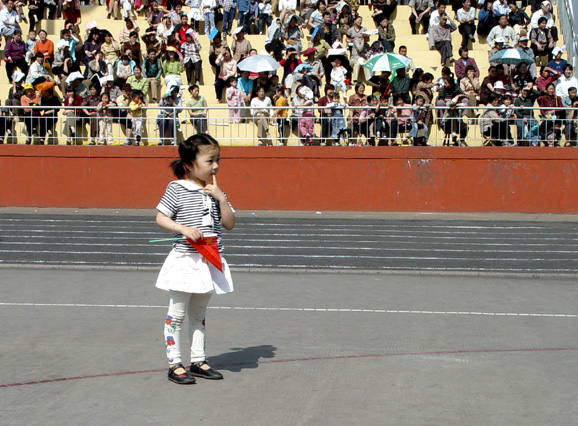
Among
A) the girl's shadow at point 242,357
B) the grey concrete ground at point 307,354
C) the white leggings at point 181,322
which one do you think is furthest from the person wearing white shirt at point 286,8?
the white leggings at point 181,322

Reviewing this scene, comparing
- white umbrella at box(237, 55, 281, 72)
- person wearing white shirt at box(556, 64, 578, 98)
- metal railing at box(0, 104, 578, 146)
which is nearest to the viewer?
metal railing at box(0, 104, 578, 146)

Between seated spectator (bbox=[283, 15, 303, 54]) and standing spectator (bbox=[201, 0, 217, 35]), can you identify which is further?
standing spectator (bbox=[201, 0, 217, 35])

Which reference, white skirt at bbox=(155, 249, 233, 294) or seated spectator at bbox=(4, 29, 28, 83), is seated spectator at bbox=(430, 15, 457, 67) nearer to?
seated spectator at bbox=(4, 29, 28, 83)

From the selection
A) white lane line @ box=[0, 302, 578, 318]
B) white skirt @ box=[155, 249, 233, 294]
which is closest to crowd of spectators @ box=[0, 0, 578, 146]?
white lane line @ box=[0, 302, 578, 318]

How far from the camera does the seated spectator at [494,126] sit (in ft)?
61.1

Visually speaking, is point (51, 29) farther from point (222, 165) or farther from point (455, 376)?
point (455, 376)

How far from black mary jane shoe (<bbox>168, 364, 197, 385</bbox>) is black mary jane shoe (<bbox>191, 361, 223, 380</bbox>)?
3.6 inches

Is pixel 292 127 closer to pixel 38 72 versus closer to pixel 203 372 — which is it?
pixel 38 72

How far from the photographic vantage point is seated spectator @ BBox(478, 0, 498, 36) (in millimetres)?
23453

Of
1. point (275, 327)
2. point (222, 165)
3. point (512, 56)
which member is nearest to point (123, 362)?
point (275, 327)

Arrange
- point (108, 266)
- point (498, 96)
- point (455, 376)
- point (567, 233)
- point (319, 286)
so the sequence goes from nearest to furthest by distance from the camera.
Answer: point (455, 376)
point (319, 286)
point (108, 266)
point (567, 233)
point (498, 96)

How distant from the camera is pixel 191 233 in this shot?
590 cm

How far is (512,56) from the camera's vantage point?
20812mm

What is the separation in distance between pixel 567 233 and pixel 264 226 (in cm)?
554
